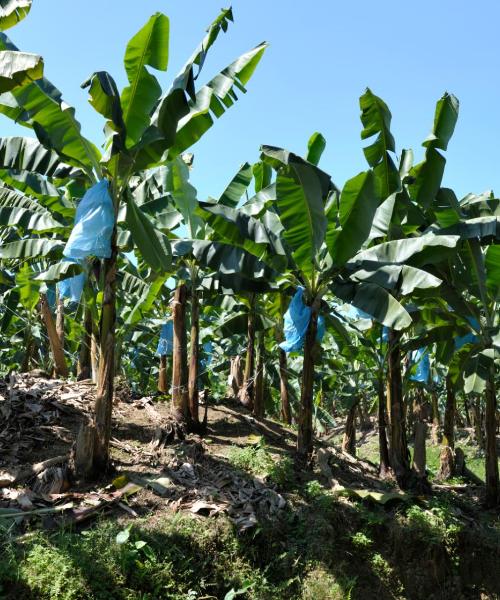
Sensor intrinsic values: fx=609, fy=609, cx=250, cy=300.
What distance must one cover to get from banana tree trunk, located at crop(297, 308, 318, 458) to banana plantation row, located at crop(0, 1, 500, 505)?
0.09 ft

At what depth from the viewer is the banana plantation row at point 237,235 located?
6.71m

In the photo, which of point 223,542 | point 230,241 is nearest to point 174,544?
point 223,542

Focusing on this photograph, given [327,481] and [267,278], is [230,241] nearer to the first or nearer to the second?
[267,278]

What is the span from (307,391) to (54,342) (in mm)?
5530

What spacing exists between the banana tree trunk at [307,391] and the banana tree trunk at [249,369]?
8.47 ft

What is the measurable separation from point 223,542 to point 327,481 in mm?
2474

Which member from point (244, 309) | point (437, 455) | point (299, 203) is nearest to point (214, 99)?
point (299, 203)

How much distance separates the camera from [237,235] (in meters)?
8.87

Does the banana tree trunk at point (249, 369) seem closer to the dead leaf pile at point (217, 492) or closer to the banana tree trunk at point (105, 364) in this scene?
the dead leaf pile at point (217, 492)

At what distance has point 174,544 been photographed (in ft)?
20.1

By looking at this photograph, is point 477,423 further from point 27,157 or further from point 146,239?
point 27,157

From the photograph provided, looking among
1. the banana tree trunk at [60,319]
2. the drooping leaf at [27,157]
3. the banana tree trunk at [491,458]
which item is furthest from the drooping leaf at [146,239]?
the banana tree trunk at [60,319]

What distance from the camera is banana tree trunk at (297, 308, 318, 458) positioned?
880cm

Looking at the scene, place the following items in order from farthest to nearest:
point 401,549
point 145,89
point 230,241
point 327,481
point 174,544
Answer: point 230,241
point 327,481
point 401,549
point 145,89
point 174,544
